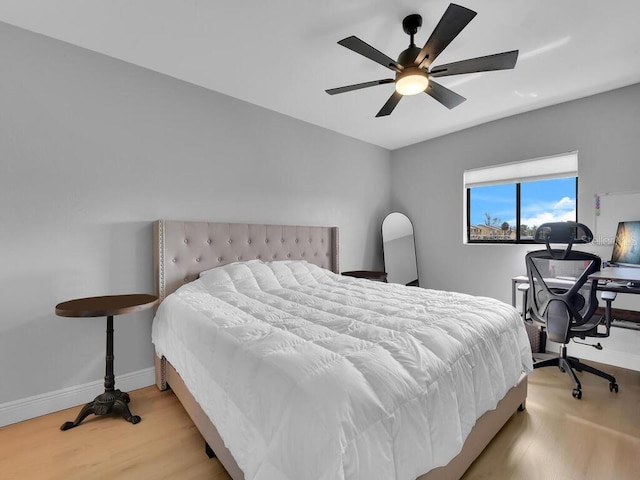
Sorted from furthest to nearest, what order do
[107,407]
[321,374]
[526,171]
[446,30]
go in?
1. [526,171]
2. [107,407]
3. [446,30]
4. [321,374]

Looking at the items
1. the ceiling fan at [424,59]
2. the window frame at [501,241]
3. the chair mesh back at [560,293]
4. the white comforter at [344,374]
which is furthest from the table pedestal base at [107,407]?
the window frame at [501,241]

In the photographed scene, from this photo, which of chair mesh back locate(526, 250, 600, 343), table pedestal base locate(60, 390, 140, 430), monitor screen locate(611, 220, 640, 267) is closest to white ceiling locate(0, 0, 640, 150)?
monitor screen locate(611, 220, 640, 267)

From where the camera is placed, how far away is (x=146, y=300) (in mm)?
2012

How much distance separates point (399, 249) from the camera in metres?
4.30

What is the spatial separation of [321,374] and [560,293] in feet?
7.46

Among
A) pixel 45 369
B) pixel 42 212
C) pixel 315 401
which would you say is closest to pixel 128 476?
pixel 45 369

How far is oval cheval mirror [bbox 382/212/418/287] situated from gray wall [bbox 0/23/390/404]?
2044 mm

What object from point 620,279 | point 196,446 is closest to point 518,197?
point 620,279

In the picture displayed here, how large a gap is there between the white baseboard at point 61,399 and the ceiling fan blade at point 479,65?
2978 millimetres

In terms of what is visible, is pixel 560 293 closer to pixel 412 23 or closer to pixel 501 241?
pixel 501 241

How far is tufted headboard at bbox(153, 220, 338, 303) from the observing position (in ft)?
7.88

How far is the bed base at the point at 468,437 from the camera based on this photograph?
1.25 meters

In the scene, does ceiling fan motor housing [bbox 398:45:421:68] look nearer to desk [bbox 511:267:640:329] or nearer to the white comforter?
the white comforter

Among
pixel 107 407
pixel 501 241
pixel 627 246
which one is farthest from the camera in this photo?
pixel 501 241
